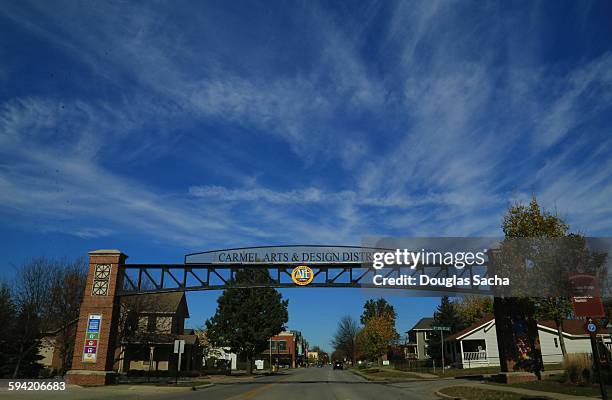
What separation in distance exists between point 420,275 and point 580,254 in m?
8.83

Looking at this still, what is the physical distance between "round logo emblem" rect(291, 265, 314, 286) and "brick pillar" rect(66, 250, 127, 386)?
1078 cm

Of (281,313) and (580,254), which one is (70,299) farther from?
(580,254)

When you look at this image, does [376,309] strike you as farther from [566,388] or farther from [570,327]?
[566,388]

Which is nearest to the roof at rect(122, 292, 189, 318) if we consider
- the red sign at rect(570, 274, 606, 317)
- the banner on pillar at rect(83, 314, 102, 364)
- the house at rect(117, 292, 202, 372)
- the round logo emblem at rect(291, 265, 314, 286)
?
the house at rect(117, 292, 202, 372)

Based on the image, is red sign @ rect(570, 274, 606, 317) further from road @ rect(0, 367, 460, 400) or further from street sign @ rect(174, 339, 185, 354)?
street sign @ rect(174, 339, 185, 354)

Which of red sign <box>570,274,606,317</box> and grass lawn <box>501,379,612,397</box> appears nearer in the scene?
red sign <box>570,274,606,317</box>

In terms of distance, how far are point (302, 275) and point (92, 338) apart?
12782 mm

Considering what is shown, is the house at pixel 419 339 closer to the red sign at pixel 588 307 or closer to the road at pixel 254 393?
the road at pixel 254 393

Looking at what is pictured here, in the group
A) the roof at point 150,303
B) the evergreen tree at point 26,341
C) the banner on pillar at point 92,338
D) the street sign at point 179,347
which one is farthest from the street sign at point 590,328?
the evergreen tree at point 26,341

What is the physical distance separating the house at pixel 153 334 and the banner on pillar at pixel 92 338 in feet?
27.2

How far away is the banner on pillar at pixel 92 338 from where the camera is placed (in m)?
26.6

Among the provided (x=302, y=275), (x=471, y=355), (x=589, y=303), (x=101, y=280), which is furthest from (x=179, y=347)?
(x=471, y=355)

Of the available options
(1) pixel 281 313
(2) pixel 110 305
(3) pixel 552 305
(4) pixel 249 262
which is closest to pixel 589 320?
(3) pixel 552 305

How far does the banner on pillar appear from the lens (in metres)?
26.6
